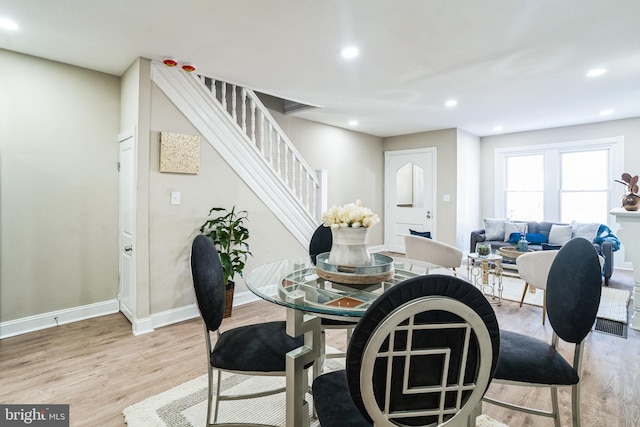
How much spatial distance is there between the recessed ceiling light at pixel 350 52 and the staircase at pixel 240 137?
1.36 m

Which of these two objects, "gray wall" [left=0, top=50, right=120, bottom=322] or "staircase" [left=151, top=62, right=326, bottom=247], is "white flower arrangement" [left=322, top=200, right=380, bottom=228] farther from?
"gray wall" [left=0, top=50, right=120, bottom=322]

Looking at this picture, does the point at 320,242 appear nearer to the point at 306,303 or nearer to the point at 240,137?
the point at 306,303

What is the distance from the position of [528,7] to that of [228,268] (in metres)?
3.20

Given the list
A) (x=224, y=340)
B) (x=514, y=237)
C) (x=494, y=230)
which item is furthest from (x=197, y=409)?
(x=494, y=230)

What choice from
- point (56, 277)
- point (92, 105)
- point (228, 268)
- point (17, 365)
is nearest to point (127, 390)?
point (17, 365)

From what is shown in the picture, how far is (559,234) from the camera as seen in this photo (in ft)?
16.8

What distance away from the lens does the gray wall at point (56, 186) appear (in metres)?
2.84

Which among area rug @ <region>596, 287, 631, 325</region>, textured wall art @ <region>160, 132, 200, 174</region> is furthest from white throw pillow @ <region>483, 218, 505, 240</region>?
textured wall art @ <region>160, 132, 200, 174</region>

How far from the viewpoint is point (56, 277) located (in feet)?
10.1

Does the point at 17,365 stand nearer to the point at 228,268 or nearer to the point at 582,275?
the point at 228,268

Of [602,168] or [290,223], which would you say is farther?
[602,168]

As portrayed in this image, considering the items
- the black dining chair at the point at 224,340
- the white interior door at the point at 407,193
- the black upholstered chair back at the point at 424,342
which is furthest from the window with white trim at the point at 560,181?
the black upholstered chair back at the point at 424,342

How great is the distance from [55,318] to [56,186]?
4.13ft

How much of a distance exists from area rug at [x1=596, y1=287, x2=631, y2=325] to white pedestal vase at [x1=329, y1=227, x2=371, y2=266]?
10.4 ft
